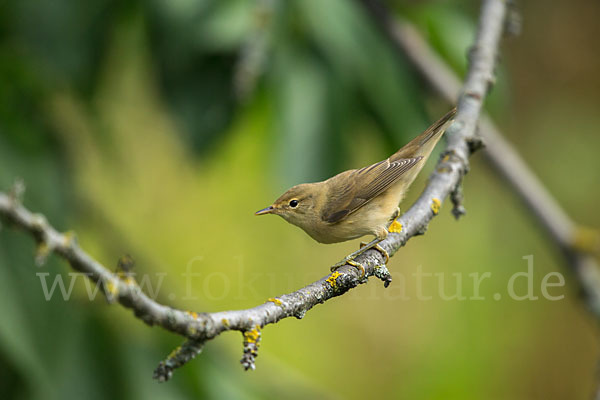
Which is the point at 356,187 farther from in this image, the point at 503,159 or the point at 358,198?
the point at 503,159

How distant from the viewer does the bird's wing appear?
2.04 meters

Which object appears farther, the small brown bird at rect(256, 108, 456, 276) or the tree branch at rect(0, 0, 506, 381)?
the small brown bird at rect(256, 108, 456, 276)

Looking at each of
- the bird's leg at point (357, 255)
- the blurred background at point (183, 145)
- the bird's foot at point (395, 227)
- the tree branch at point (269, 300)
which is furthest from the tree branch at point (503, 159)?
the bird's leg at point (357, 255)

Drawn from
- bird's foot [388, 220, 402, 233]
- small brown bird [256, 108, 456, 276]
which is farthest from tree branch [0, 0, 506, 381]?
small brown bird [256, 108, 456, 276]

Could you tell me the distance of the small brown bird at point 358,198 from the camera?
76.5 inches

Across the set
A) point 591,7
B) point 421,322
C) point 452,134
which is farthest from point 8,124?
point 591,7

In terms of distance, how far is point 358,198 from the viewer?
2135 millimetres

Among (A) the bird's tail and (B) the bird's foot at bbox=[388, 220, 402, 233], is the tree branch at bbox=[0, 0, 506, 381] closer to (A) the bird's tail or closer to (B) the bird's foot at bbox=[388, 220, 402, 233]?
(B) the bird's foot at bbox=[388, 220, 402, 233]

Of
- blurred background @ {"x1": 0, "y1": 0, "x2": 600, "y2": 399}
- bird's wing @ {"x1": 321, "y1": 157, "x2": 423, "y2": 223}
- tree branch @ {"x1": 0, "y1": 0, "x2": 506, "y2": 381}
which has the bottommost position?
tree branch @ {"x1": 0, "y1": 0, "x2": 506, "y2": 381}

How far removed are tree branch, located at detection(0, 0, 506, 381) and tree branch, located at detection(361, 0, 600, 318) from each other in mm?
1545

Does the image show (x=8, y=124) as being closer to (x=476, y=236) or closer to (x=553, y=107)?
(x=476, y=236)

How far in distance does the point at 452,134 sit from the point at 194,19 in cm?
153

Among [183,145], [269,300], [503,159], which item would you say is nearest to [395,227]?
[269,300]

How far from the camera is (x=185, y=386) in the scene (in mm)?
3525
